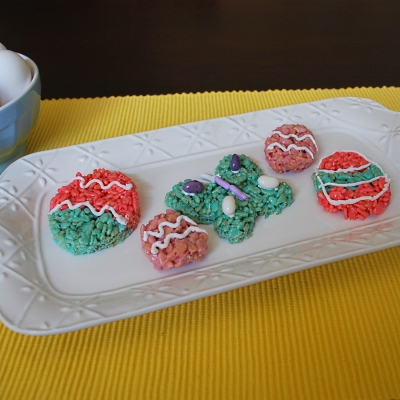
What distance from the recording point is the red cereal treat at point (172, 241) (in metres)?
0.94

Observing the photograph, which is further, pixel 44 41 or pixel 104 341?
pixel 44 41

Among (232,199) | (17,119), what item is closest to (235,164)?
(232,199)

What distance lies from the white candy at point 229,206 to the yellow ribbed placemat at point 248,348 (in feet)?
0.58

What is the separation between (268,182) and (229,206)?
0.14m

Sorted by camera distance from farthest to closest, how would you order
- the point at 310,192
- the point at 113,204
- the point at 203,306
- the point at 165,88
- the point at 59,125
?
the point at 165,88 → the point at 59,125 → the point at 310,192 → the point at 113,204 → the point at 203,306

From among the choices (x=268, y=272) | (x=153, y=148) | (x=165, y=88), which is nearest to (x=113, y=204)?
(x=153, y=148)

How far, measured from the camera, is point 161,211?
1.13 m

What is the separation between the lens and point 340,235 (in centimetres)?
104

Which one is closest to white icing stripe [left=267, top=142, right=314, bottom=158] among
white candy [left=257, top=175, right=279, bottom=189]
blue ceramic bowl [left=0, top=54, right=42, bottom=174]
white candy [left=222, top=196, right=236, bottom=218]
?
white candy [left=257, top=175, right=279, bottom=189]

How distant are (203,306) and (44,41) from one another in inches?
60.4

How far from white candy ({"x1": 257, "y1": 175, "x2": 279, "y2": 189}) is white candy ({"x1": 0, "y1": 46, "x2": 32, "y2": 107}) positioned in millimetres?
659

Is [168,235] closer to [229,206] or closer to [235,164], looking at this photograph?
[229,206]

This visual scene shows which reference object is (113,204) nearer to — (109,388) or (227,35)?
(109,388)

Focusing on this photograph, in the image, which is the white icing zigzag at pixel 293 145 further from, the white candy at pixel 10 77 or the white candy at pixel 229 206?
the white candy at pixel 10 77
